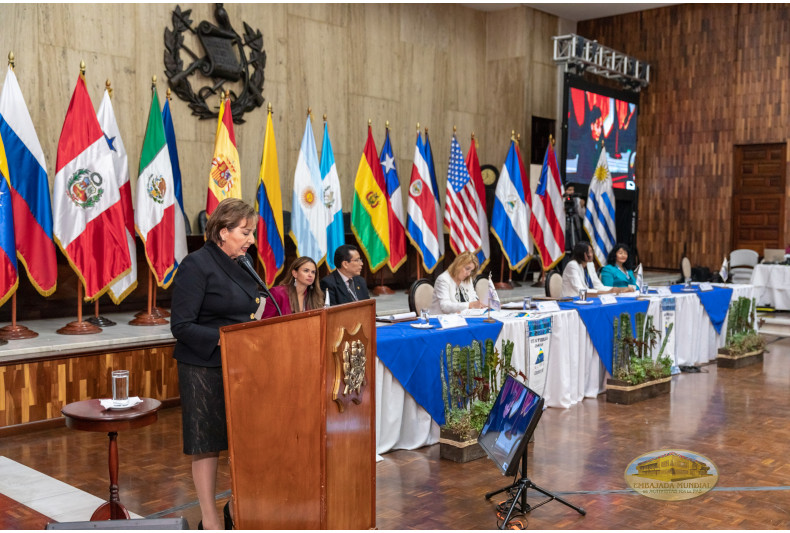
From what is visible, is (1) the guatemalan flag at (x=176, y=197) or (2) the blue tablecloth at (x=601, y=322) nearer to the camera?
(2) the blue tablecloth at (x=601, y=322)

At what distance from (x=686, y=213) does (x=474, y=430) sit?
1120cm

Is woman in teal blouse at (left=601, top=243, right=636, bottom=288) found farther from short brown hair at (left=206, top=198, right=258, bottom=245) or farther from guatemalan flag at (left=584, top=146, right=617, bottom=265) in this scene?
short brown hair at (left=206, top=198, right=258, bottom=245)

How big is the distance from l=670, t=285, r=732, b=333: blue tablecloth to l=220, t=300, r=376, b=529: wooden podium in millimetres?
6109

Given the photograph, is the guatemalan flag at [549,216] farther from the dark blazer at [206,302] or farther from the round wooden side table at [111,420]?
the dark blazer at [206,302]

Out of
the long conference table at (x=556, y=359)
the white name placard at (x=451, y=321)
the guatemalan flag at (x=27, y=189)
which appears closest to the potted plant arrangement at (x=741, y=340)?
the long conference table at (x=556, y=359)

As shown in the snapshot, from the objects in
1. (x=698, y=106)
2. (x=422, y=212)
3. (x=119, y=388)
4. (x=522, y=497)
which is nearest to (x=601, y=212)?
(x=422, y=212)

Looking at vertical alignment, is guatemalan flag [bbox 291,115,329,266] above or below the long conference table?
above

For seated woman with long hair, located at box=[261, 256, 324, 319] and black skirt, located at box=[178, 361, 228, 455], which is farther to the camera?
seated woman with long hair, located at box=[261, 256, 324, 319]

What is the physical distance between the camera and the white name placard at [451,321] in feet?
16.8

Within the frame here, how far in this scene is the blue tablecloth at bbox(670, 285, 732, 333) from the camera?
316 inches

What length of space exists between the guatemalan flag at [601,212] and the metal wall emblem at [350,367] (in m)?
9.38

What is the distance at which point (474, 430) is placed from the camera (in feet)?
15.5

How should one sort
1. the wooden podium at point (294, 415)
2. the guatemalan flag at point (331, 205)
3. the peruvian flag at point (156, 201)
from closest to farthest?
the wooden podium at point (294, 415) → the peruvian flag at point (156, 201) → the guatemalan flag at point (331, 205)

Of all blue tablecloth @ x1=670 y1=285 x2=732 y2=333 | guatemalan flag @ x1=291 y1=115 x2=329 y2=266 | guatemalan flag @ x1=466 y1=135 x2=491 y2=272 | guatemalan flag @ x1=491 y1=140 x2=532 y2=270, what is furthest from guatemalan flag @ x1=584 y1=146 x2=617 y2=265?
guatemalan flag @ x1=291 y1=115 x2=329 y2=266
